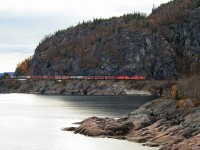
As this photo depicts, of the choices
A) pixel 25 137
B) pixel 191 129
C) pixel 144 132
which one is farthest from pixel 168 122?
pixel 25 137

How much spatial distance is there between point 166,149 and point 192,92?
34743 millimetres

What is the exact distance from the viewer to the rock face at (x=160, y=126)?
76631 millimetres

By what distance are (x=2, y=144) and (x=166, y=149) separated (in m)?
31.4

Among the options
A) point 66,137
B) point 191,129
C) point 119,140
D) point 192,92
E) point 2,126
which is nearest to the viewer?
point 191,129

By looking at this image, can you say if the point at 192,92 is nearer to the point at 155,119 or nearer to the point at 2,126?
the point at 155,119

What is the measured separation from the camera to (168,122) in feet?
296

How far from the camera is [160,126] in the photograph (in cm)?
8800

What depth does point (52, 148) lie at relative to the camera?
82312 millimetres

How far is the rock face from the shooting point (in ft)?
251

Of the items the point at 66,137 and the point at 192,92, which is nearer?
the point at 66,137

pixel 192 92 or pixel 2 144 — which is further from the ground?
pixel 192 92

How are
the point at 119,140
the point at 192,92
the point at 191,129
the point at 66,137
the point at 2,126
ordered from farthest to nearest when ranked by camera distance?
the point at 2,126
the point at 192,92
the point at 66,137
the point at 119,140
the point at 191,129

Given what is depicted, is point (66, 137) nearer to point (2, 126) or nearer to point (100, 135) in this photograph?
point (100, 135)

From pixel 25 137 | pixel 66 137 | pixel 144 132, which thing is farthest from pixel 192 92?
pixel 25 137
